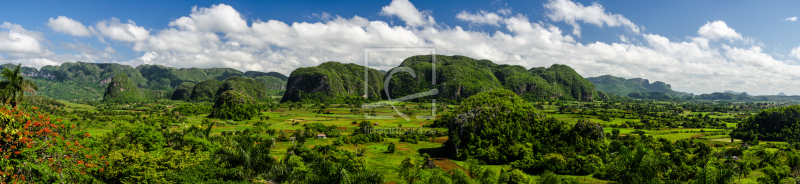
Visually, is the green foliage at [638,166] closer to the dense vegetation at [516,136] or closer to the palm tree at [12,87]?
the dense vegetation at [516,136]

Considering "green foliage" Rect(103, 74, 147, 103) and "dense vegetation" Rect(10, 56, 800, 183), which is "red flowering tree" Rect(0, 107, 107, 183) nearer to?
"dense vegetation" Rect(10, 56, 800, 183)

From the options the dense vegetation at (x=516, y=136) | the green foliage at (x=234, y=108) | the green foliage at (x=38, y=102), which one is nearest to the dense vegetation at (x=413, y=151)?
the dense vegetation at (x=516, y=136)

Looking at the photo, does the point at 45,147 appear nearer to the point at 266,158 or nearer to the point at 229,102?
the point at 266,158

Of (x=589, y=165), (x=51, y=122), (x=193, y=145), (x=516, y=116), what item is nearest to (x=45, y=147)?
(x=51, y=122)

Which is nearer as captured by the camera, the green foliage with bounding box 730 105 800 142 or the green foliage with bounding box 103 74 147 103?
the green foliage with bounding box 730 105 800 142

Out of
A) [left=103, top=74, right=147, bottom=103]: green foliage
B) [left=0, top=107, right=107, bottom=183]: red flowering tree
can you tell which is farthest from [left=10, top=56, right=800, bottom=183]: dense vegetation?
[left=103, top=74, right=147, bottom=103]: green foliage

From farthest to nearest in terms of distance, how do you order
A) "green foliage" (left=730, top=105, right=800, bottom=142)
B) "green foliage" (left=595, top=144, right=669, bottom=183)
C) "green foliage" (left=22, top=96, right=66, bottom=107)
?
"green foliage" (left=22, top=96, right=66, bottom=107), "green foliage" (left=730, top=105, right=800, bottom=142), "green foliage" (left=595, top=144, right=669, bottom=183)
